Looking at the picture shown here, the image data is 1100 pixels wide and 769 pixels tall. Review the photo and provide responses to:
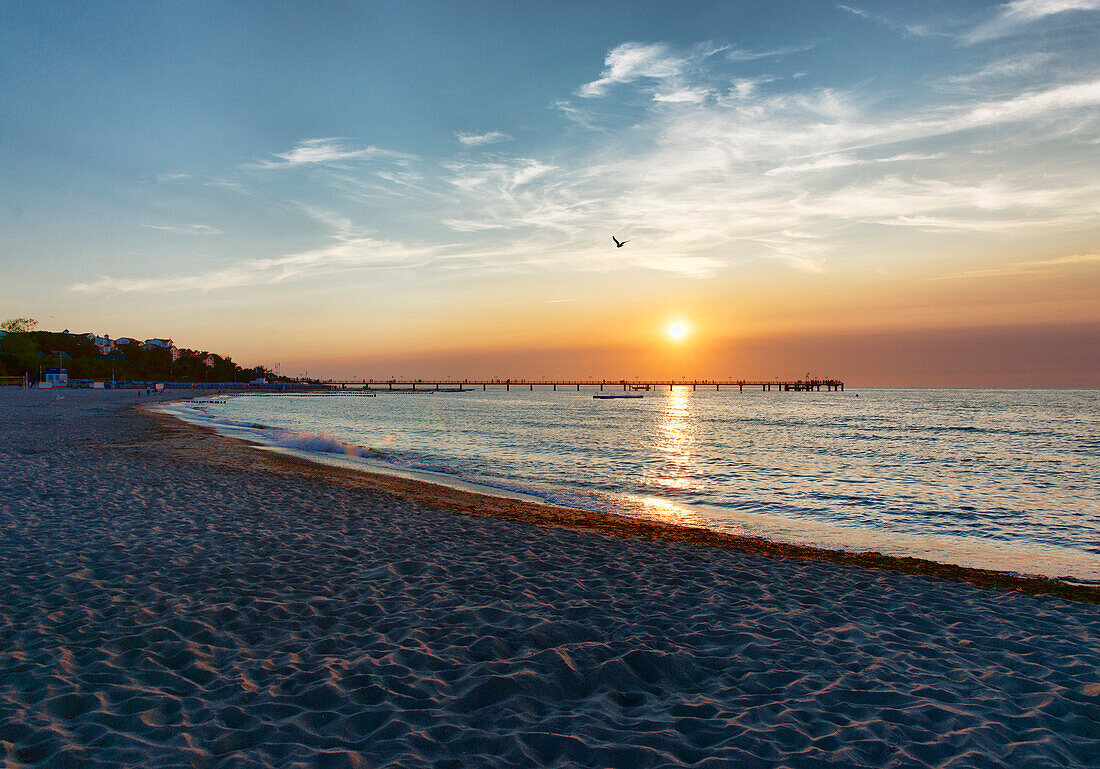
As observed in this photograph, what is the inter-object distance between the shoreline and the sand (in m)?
0.63

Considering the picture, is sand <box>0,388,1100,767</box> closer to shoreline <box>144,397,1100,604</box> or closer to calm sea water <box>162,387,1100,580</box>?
shoreline <box>144,397,1100,604</box>

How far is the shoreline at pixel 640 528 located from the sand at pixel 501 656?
0.63 meters

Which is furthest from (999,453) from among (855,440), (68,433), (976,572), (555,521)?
(68,433)

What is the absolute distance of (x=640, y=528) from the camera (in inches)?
518

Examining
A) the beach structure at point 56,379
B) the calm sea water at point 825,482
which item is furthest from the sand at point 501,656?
the beach structure at point 56,379

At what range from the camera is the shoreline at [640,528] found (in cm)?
952

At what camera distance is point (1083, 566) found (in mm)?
11422

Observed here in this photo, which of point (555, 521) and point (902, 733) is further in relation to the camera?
point (555, 521)

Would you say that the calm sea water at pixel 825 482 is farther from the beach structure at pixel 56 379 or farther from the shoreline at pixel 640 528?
the beach structure at pixel 56 379

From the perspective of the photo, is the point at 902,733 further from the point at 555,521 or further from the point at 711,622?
the point at 555,521

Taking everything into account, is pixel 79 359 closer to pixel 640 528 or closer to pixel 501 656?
pixel 640 528

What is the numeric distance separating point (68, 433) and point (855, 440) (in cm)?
5035

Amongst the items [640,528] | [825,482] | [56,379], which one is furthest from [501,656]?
[56,379]

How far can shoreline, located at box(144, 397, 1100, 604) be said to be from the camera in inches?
375
